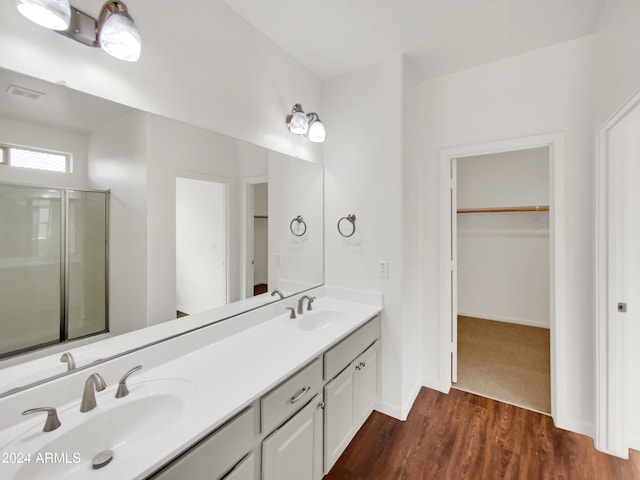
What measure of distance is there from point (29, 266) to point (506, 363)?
366 centimetres

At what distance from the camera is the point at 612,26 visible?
1.58 m

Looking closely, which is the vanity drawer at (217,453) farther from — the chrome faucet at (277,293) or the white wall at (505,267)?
the white wall at (505,267)

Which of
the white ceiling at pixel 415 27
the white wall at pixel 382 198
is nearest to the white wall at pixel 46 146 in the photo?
the white ceiling at pixel 415 27

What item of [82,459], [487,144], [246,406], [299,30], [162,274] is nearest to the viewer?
[82,459]

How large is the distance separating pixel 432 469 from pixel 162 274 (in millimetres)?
1897

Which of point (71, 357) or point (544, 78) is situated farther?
point (544, 78)

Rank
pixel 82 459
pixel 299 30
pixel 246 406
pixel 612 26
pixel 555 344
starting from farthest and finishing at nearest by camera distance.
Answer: pixel 555 344
pixel 299 30
pixel 612 26
pixel 246 406
pixel 82 459

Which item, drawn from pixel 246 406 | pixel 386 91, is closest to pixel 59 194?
pixel 246 406

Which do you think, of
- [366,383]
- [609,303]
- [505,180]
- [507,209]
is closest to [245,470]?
[366,383]

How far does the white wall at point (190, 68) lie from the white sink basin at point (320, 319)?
1195 millimetres

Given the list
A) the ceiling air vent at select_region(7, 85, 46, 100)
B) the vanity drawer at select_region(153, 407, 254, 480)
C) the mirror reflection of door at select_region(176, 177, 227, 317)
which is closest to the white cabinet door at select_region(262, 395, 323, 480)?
the vanity drawer at select_region(153, 407, 254, 480)

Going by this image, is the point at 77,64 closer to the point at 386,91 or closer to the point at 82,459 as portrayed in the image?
the point at 82,459

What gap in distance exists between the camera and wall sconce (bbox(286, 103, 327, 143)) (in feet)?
6.66

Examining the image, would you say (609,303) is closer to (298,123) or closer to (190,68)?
(298,123)
